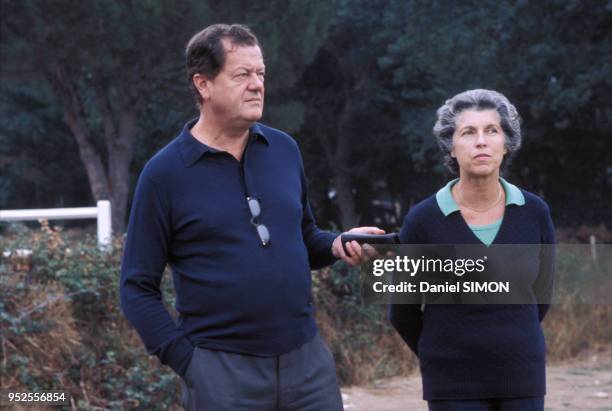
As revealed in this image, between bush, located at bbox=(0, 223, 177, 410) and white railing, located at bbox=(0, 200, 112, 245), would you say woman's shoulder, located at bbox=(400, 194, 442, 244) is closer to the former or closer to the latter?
bush, located at bbox=(0, 223, 177, 410)

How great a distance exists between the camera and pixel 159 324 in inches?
136

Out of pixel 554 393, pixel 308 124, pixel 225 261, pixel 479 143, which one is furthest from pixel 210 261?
pixel 308 124

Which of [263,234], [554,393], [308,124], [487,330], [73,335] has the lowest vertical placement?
[554,393]

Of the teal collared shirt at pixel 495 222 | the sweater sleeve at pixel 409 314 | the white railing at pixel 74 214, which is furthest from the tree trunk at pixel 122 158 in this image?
the teal collared shirt at pixel 495 222

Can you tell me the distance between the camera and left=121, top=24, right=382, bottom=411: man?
3.45 meters

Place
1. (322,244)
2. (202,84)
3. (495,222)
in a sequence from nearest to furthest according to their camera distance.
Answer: (202,84)
(495,222)
(322,244)

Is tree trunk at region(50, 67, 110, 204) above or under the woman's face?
above

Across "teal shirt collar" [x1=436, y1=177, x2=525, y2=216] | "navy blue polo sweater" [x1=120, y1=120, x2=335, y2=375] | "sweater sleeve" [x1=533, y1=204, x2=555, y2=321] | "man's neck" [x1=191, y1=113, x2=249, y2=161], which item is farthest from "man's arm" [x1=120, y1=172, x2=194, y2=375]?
"sweater sleeve" [x1=533, y1=204, x2=555, y2=321]

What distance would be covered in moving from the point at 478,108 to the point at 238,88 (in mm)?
820

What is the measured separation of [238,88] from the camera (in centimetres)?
353

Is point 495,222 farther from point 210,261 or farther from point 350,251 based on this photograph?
point 210,261

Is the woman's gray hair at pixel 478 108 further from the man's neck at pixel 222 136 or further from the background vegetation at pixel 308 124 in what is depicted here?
the background vegetation at pixel 308 124

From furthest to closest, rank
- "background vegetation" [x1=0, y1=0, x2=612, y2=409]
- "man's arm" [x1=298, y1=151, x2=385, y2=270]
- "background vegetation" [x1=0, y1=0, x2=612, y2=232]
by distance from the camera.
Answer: "background vegetation" [x1=0, y1=0, x2=612, y2=232], "background vegetation" [x1=0, y1=0, x2=612, y2=409], "man's arm" [x1=298, y1=151, x2=385, y2=270]

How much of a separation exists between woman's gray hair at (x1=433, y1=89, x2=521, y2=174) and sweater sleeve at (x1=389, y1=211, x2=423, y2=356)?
11.0 inches
